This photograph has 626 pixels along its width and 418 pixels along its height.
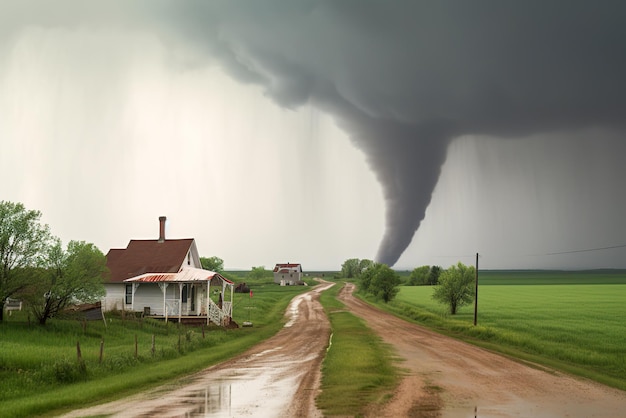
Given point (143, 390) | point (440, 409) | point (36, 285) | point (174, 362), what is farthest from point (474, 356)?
point (36, 285)

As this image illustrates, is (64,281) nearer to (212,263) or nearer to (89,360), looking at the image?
(89,360)

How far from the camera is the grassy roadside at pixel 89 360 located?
57.7ft

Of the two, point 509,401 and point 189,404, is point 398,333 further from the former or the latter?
point 189,404

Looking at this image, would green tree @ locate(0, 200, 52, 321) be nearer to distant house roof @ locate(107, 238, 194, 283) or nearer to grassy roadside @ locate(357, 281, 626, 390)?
distant house roof @ locate(107, 238, 194, 283)

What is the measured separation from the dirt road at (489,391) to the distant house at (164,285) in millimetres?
22899

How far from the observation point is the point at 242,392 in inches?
720

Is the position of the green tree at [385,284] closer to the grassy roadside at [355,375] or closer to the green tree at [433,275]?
the grassy roadside at [355,375]

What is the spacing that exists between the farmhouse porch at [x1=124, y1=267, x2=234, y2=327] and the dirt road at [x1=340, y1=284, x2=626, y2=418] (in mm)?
21769

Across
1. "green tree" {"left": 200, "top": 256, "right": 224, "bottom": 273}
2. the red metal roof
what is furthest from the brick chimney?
"green tree" {"left": 200, "top": 256, "right": 224, "bottom": 273}

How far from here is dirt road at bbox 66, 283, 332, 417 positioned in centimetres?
1527

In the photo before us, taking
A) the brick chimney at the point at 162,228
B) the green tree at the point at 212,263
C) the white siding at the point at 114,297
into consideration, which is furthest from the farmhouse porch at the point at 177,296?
the green tree at the point at 212,263

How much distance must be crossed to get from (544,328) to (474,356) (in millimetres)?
17960

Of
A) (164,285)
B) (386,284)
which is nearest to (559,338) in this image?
(164,285)

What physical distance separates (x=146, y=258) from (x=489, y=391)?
39.8 metres
